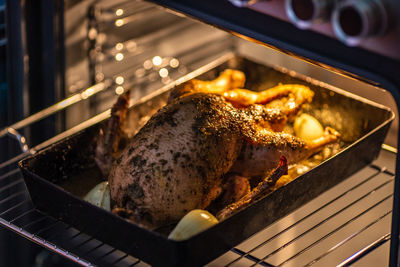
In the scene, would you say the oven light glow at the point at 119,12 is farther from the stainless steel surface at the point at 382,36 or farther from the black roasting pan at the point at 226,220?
the stainless steel surface at the point at 382,36

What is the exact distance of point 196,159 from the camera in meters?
1.35

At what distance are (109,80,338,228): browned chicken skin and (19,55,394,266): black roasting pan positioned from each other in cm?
6

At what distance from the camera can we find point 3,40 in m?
1.92

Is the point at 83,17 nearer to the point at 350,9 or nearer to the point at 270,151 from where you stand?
the point at 270,151

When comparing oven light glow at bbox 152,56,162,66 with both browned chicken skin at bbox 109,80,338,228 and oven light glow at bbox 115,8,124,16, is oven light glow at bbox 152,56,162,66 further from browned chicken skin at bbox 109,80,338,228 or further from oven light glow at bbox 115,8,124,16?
browned chicken skin at bbox 109,80,338,228

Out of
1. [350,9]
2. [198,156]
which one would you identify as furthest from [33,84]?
[350,9]

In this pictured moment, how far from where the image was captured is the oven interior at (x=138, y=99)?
174 centimetres

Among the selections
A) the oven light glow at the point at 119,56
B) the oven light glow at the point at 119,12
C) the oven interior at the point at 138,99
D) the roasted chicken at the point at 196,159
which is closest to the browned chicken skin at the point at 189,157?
the roasted chicken at the point at 196,159

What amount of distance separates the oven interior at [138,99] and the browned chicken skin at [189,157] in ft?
0.69

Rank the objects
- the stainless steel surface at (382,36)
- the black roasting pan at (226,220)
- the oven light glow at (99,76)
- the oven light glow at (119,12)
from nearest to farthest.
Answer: the stainless steel surface at (382,36) < the black roasting pan at (226,220) < the oven light glow at (119,12) < the oven light glow at (99,76)

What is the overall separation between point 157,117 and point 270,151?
0.26 m

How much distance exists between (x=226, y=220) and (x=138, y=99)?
38.5 inches

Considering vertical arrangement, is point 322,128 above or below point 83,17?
below

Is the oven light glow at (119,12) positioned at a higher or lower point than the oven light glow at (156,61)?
higher
